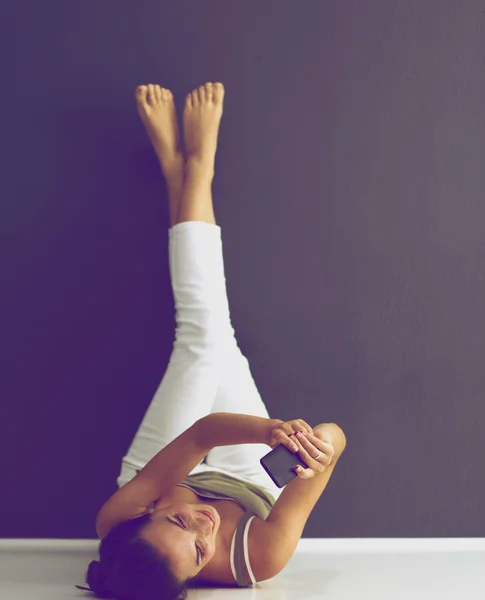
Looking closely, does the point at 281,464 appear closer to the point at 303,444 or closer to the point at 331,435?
the point at 303,444

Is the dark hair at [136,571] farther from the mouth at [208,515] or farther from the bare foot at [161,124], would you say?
the bare foot at [161,124]

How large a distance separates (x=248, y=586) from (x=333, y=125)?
3.14 ft

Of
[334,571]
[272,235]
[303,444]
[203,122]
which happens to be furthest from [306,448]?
[203,122]

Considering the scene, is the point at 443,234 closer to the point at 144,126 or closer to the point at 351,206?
the point at 351,206

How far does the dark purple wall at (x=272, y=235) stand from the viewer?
1532 millimetres

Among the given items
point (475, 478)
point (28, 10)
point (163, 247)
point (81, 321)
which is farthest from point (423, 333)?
point (28, 10)

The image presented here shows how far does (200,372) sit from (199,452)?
0.22 m

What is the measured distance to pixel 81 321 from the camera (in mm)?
1567

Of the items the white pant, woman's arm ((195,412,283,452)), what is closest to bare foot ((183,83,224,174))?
the white pant

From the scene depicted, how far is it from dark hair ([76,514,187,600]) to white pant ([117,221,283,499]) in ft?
0.85

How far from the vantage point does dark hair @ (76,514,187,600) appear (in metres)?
1.06

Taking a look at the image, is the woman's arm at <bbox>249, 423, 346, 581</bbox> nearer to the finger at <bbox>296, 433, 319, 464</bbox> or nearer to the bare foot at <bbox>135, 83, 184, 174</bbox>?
the finger at <bbox>296, 433, 319, 464</bbox>

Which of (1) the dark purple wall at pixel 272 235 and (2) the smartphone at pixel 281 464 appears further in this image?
(1) the dark purple wall at pixel 272 235

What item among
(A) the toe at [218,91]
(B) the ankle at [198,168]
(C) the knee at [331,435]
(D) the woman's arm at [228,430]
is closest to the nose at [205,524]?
(D) the woman's arm at [228,430]
